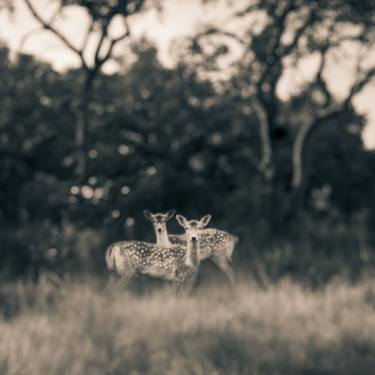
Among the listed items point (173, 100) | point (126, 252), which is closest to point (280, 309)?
point (173, 100)

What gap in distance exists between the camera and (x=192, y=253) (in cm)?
128

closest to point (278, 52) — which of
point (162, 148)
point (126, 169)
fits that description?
point (162, 148)

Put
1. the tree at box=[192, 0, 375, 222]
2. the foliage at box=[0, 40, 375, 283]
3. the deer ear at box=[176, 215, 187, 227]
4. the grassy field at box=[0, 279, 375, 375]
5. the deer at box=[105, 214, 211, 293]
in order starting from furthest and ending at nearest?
the grassy field at box=[0, 279, 375, 375] → the tree at box=[192, 0, 375, 222] → the foliage at box=[0, 40, 375, 283] → the deer ear at box=[176, 215, 187, 227] → the deer at box=[105, 214, 211, 293]

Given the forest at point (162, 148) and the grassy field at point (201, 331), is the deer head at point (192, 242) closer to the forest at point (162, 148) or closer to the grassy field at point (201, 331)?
the forest at point (162, 148)

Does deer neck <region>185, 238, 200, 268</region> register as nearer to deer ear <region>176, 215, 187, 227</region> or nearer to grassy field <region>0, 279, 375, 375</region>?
deer ear <region>176, 215, 187, 227</region>

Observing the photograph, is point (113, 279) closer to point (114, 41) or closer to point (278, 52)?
point (114, 41)

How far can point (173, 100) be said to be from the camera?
32.1 feet

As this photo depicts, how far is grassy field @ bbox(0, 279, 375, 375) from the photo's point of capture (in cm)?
997

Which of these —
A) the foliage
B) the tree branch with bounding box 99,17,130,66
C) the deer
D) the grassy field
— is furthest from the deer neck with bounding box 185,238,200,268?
the grassy field

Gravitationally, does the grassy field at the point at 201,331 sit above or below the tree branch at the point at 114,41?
below

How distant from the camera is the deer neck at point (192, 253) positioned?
1.29 m

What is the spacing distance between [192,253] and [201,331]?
33.7 ft

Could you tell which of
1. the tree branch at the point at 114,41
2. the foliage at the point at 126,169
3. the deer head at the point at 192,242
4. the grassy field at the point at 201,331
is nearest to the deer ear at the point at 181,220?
the deer head at the point at 192,242

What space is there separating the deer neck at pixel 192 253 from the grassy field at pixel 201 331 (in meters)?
8.01
